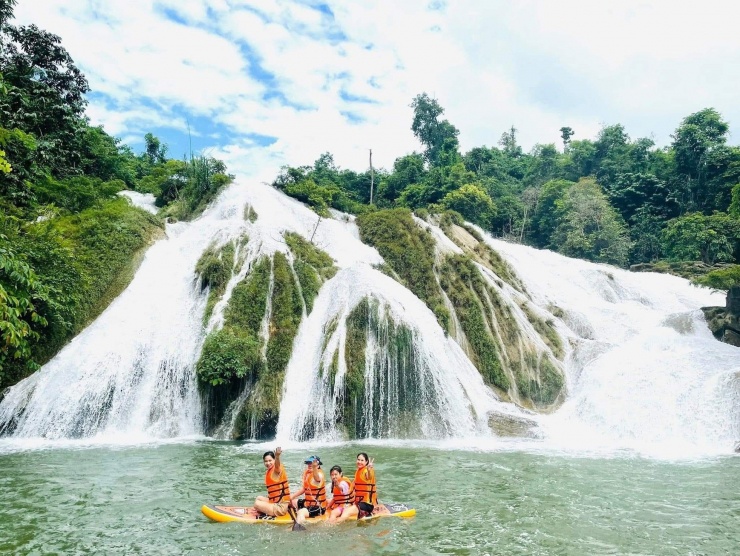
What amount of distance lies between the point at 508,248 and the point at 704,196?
23791 mm

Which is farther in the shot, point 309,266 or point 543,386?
point 309,266

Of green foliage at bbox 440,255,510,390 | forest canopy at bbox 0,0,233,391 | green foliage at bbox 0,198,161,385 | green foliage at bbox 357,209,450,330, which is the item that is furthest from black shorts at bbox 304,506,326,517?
green foliage at bbox 357,209,450,330

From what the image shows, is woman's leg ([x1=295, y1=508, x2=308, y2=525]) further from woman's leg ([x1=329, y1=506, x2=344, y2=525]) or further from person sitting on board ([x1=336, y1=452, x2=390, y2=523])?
person sitting on board ([x1=336, y1=452, x2=390, y2=523])

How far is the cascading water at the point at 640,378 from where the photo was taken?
15555 millimetres

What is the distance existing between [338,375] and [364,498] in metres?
7.28

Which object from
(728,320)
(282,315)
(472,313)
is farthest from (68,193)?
(728,320)

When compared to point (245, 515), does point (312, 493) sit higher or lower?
higher

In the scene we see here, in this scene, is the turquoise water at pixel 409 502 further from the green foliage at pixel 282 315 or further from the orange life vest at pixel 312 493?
the green foliage at pixel 282 315

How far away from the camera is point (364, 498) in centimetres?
870

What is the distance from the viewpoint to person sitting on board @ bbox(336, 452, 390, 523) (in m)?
8.56

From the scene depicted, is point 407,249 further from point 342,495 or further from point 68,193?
point 342,495

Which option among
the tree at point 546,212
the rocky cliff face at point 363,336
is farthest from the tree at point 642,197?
the rocky cliff face at point 363,336

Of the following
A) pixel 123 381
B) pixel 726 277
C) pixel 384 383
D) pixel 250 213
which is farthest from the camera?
pixel 250 213

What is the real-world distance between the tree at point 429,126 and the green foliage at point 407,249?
38869 mm
